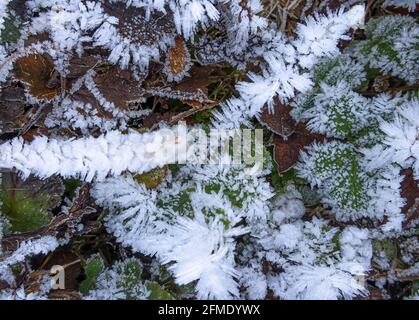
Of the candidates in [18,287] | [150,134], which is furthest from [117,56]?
[18,287]

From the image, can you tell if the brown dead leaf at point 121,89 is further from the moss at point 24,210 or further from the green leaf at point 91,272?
the green leaf at point 91,272

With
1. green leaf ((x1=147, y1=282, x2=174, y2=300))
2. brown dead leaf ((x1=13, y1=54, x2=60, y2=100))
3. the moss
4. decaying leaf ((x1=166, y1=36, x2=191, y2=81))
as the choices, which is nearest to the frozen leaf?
the moss

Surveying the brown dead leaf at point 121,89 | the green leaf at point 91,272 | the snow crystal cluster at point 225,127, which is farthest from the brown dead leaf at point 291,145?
the green leaf at point 91,272

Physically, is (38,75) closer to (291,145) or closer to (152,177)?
(152,177)

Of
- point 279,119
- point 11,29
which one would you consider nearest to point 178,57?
point 279,119

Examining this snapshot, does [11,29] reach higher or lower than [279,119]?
higher

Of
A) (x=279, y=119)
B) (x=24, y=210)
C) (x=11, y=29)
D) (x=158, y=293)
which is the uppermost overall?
(x=11, y=29)

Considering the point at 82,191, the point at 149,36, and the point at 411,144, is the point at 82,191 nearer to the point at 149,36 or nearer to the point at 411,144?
the point at 149,36
